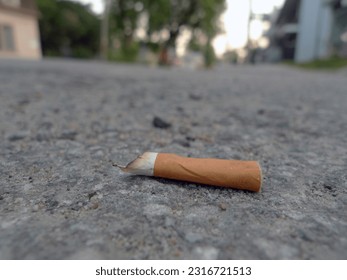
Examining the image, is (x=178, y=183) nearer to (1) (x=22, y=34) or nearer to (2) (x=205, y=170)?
(2) (x=205, y=170)

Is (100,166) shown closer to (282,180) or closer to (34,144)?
(34,144)

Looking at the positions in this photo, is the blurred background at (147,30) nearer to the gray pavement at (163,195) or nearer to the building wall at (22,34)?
the building wall at (22,34)

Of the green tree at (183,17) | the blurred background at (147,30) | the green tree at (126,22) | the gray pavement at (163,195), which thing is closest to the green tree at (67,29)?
the blurred background at (147,30)

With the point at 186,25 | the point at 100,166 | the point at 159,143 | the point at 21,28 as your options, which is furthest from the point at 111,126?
the point at 21,28

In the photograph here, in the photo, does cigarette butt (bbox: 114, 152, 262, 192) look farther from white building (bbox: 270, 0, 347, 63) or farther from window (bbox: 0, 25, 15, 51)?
window (bbox: 0, 25, 15, 51)

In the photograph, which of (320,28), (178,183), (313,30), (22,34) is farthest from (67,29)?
(178,183)

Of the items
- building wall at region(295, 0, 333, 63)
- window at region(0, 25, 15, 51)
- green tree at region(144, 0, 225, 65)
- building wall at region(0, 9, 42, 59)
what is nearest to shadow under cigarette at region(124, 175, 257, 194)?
green tree at region(144, 0, 225, 65)
